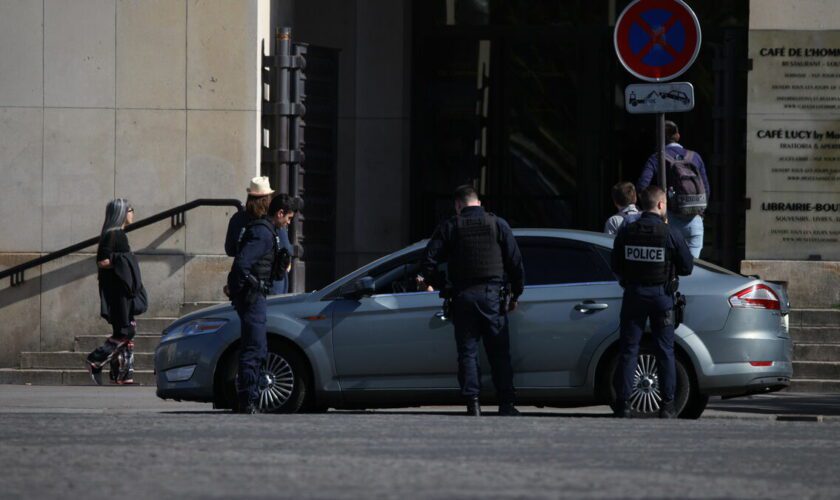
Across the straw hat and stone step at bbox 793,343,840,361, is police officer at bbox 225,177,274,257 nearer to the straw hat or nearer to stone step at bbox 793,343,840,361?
the straw hat

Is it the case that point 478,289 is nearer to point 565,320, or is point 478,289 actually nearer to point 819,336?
point 565,320

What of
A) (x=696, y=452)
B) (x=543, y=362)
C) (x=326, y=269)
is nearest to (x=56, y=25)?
(x=326, y=269)

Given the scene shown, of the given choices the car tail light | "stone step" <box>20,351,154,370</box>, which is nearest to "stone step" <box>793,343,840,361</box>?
the car tail light

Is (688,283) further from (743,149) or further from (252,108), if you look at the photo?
(743,149)

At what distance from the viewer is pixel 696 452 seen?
30.3 ft

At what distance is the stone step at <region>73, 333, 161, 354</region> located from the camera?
1775 cm

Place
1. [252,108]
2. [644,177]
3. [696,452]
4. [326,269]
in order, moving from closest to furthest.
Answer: [696,452] → [644,177] → [252,108] → [326,269]

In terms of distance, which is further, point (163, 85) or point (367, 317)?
point (163, 85)

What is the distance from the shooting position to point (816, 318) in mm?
17172

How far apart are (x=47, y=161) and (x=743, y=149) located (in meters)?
7.72

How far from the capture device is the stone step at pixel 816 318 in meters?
17.2

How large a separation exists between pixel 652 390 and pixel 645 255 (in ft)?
3.16

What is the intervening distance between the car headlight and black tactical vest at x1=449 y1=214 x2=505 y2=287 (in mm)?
1790

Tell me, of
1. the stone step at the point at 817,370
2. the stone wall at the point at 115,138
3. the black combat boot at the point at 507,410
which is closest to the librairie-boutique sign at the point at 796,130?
the stone step at the point at 817,370
